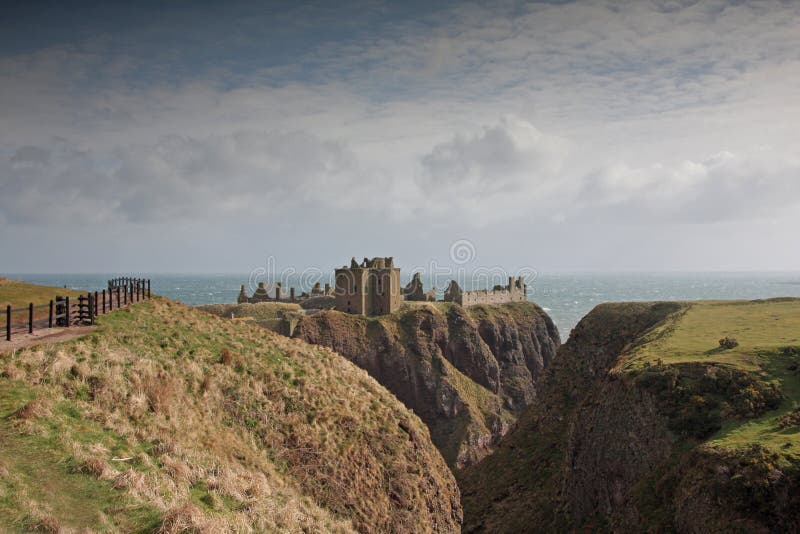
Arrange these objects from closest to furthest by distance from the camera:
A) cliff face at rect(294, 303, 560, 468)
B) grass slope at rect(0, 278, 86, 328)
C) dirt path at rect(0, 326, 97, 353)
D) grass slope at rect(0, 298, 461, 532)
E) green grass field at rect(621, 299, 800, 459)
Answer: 1. grass slope at rect(0, 298, 461, 532)
2. dirt path at rect(0, 326, 97, 353)
3. green grass field at rect(621, 299, 800, 459)
4. grass slope at rect(0, 278, 86, 328)
5. cliff face at rect(294, 303, 560, 468)

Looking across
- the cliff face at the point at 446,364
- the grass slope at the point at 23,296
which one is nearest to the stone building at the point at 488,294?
the cliff face at the point at 446,364

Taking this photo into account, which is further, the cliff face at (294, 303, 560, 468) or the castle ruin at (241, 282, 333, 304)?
the castle ruin at (241, 282, 333, 304)

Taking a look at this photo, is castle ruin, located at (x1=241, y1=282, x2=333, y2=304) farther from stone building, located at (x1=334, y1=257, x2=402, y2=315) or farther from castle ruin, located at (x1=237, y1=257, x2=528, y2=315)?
stone building, located at (x1=334, y1=257, x2=402, y2=315)

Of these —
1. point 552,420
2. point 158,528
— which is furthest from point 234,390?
point 552,420

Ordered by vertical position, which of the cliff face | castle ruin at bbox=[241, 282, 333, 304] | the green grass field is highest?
castle ruin at bbox=[241, 282, 333, 304]

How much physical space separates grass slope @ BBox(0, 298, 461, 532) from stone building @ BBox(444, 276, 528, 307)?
65342mm

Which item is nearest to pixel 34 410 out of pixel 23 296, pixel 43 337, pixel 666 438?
pixel 43 337

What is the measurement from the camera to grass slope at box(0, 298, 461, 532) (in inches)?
543

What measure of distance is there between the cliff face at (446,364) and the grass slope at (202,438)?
38.6m

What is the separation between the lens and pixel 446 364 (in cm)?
Answer: 8144

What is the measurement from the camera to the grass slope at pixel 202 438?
45.3 feet

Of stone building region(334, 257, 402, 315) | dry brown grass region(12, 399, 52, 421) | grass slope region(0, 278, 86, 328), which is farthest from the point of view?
stone building region(334, 257, 402, 315)

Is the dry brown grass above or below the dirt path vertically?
below

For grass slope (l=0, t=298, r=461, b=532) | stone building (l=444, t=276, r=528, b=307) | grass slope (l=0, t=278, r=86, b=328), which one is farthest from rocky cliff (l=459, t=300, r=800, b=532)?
stone building (l=444, t=276, r=528, b=307)
